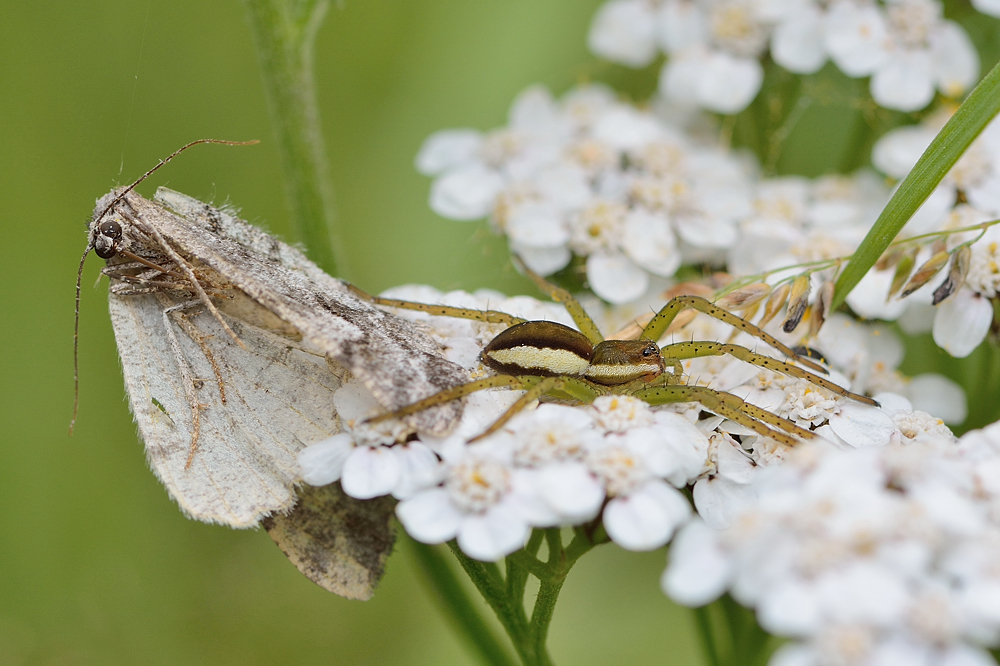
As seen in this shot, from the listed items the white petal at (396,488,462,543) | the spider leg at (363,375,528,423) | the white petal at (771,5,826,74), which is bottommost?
the white petal at (396,488,462,543)

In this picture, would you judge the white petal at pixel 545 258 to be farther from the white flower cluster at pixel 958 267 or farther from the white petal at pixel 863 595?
the white petal at pixel 863 595

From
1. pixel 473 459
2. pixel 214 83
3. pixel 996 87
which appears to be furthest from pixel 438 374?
pixel 214 83

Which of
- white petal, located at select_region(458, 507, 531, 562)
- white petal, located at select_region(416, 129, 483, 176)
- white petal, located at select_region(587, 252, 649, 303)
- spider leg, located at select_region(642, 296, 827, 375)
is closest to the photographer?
white petal, located at select_region(458, 507, 531, 562)

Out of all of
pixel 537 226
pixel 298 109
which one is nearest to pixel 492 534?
pixel 537 226

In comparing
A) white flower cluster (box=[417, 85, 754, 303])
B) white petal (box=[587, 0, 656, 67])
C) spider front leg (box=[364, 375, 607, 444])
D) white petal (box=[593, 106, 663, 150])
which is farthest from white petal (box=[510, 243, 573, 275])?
white petal (box=[587, 0, 656, 67])

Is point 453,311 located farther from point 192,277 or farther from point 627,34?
point 627,34

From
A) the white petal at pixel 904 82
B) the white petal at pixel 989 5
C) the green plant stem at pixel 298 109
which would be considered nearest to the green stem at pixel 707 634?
the green plant stem at pixel 298 109

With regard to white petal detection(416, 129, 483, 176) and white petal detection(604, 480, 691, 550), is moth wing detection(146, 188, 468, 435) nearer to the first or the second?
white petal detection(604, 480, 691, 550)
